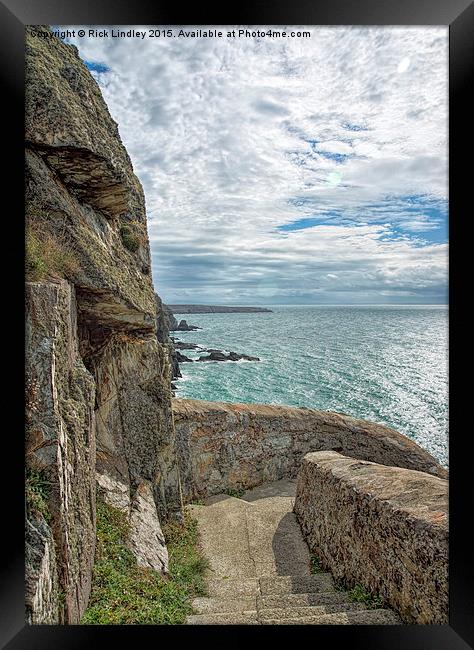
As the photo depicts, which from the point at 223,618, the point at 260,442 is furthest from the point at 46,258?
the point at 260,442

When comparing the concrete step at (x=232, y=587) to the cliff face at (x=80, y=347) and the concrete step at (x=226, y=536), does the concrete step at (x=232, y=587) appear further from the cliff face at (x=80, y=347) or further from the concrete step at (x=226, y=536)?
the cliff face at (x=80, y=347)

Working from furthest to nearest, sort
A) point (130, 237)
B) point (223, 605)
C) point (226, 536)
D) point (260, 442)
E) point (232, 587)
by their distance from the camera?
point (260, 442) < point (226, 536) < point (130, 237) < point (232, 587) < point (223, 605)

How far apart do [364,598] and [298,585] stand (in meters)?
1.39

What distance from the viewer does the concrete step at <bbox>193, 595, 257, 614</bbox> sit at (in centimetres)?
521

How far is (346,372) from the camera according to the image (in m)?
37.8

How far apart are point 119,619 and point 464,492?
355 centimetres

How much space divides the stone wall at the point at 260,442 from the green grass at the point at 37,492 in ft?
20.9

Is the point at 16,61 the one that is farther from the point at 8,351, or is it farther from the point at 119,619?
the point at 119,619

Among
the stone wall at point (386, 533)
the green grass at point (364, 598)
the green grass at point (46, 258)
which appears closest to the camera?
→ the stone wall at point (386, 533)

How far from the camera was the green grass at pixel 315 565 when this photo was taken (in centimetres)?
639

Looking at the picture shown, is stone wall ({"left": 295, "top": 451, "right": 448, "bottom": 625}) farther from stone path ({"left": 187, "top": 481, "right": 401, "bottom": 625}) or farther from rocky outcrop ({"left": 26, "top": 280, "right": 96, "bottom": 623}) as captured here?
rocky outcrop ({"left": 26, "top": 280, "right": 96, "bottom": 623})

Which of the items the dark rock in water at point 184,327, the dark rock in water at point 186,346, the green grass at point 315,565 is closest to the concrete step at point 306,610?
the green grass at point 315,565

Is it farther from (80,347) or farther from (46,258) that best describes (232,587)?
(46,258)

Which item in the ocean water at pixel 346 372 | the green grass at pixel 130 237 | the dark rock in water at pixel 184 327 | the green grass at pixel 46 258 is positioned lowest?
the ocean water at pixel 346 372
